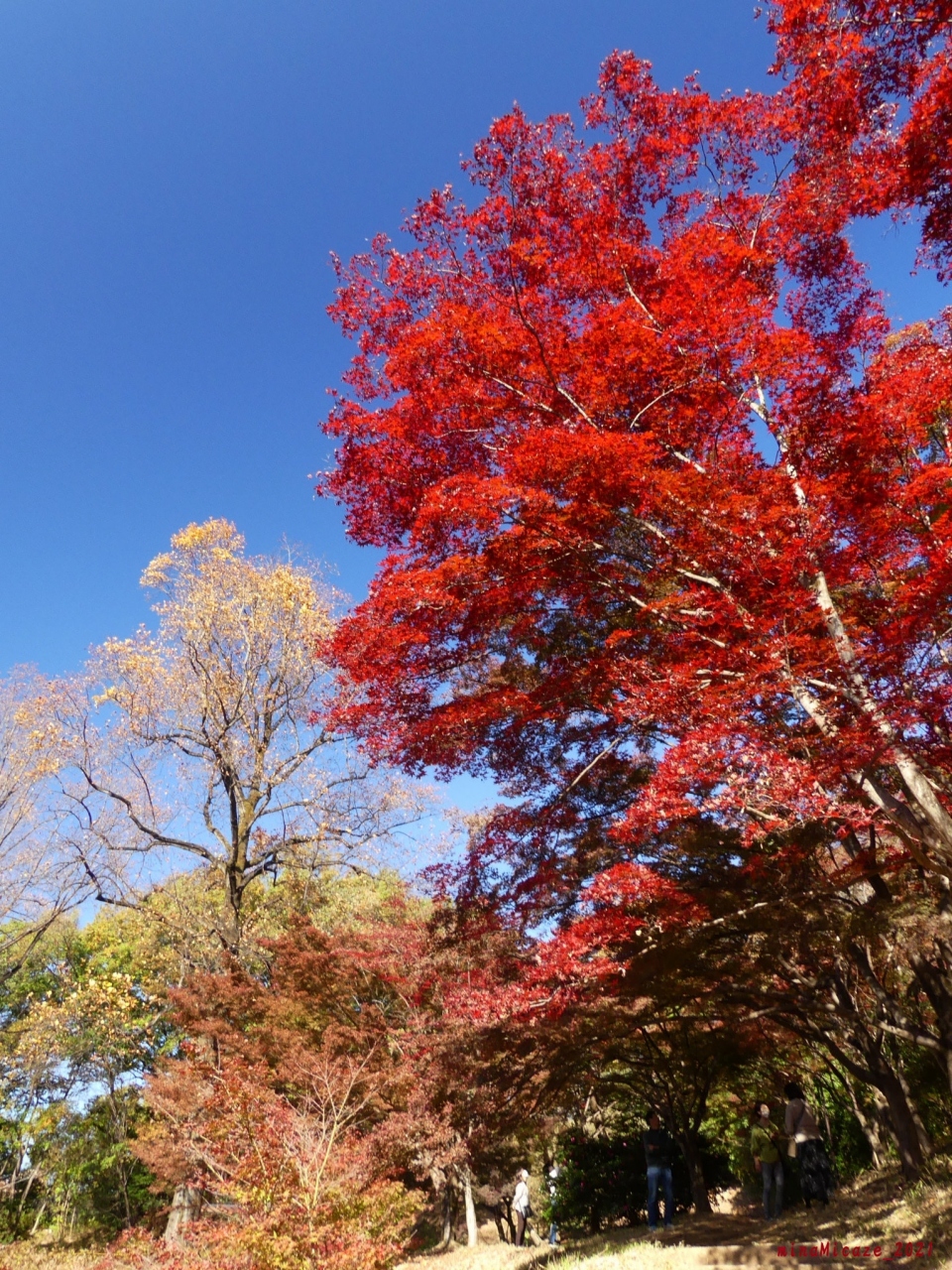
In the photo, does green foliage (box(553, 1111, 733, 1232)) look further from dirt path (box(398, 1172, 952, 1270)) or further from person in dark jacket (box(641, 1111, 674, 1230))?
person in dark jacket (box(641, 1111, 674, 1230))

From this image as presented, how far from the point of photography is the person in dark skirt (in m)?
8.07

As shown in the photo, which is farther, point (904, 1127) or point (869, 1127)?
point (869, 1127)

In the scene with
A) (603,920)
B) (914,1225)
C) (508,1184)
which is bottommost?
(508,1184)

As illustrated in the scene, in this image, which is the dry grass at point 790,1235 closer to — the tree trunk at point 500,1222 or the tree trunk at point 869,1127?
the tree trunk at point 869,1127

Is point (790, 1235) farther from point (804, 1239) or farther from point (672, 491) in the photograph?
point (672, 491)

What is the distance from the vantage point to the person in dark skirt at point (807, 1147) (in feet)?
26.5

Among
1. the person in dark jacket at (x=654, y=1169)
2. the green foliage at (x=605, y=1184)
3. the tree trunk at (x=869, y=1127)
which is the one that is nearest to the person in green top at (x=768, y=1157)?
the person in dark jacket at (x=654, y=1169)

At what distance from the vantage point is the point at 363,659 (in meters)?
7.49

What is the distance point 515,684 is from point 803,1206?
7744mm

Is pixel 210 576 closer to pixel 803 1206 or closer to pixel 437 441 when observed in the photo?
pixel 437 441

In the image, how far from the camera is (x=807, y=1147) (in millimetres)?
8172

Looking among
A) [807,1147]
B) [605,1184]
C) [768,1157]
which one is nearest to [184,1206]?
[605,1184]

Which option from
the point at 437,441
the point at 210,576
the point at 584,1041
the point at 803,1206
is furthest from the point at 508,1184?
the point at 437,441

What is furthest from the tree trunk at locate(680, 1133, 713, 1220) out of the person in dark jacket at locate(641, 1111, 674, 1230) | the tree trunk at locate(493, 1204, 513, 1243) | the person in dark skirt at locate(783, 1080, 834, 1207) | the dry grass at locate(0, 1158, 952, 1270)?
the tree trunk at locate(493, 1204, 513, 1243)
